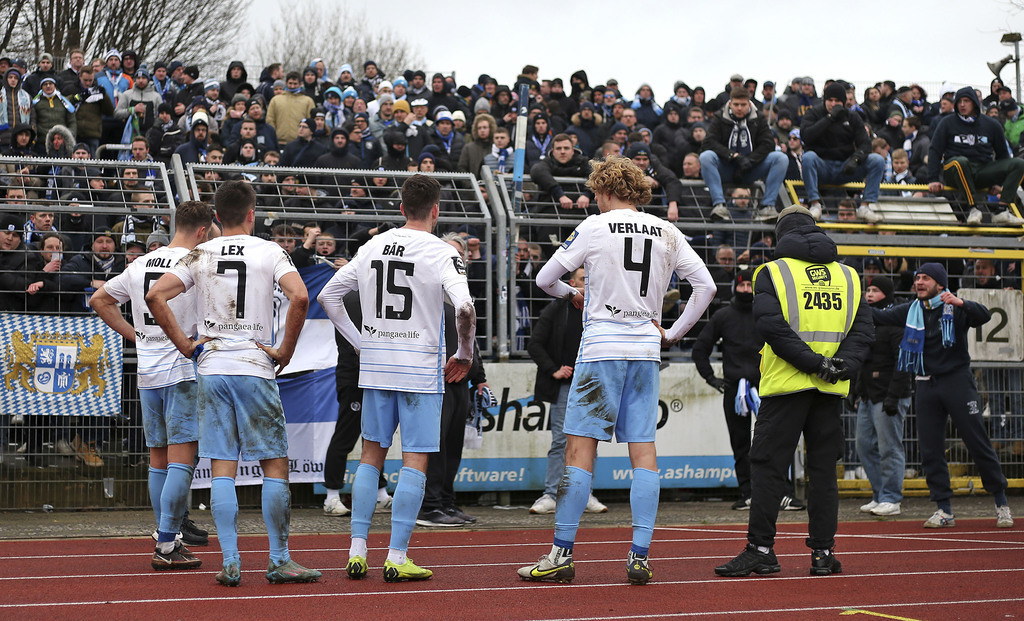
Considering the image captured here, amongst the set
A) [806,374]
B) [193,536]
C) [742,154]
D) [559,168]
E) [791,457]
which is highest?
[742,154]

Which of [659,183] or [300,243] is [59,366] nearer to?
[300,243]

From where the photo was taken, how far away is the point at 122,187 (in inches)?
483

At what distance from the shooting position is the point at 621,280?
23.1 feet

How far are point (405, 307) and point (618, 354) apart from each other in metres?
1.28

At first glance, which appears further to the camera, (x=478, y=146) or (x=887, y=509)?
(x=478, y=146)

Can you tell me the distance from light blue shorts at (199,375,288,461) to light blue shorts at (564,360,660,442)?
1.73 m

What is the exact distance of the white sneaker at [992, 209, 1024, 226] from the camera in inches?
558

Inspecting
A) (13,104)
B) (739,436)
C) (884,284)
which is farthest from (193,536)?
(13,104)

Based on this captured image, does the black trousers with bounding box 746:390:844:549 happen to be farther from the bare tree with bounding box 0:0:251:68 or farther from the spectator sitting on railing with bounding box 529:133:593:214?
the bare tree with bounding box 0:0:251:68

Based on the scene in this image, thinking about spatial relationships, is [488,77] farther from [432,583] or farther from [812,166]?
[432,583]

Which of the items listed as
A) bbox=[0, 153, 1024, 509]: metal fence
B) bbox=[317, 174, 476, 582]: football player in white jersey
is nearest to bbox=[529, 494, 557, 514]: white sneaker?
bbox=[0, 153, 1024, 509]: metal fence

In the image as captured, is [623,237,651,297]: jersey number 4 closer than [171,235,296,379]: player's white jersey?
No

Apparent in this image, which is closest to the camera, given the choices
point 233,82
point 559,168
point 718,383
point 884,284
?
point 884,284

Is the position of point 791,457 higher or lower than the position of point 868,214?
lower
